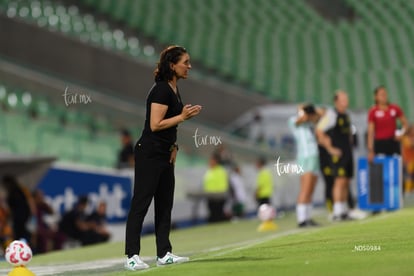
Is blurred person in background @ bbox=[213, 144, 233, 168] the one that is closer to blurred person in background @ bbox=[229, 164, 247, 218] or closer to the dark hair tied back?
blurred person in background @ bbox=[229, 164, 247, 218]

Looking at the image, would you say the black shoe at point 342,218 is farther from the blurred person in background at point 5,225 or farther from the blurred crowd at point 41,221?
the blurred person in background at point 5,225

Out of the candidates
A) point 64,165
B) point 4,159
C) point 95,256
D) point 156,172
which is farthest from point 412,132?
point 156,172

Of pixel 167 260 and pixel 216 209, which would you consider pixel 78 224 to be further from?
pixel 167 260

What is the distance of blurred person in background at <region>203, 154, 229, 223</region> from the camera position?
80.0ft

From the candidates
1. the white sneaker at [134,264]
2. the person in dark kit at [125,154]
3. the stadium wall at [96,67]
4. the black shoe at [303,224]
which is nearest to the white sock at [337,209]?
the black shoe at [303,224]

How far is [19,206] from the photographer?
61.8 feet

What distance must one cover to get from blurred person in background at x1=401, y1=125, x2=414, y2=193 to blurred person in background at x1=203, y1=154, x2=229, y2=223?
139 inches

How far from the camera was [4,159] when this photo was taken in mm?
19172

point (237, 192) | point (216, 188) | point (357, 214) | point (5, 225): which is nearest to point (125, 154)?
point (216, 188)

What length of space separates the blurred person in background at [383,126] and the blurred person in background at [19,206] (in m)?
5.04

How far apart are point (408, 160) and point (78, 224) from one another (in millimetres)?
8288

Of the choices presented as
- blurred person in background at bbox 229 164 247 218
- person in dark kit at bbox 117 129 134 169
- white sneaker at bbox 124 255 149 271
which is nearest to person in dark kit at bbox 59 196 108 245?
person in dark kit at bbox 117 129 134 169

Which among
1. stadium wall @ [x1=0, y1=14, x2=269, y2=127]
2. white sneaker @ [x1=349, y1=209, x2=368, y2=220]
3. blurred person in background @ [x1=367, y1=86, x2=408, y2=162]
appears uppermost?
stadium wall @ [x1=0, y1=14, x2=269, y2=127]

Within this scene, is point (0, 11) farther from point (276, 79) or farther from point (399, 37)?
point (399, 37)
